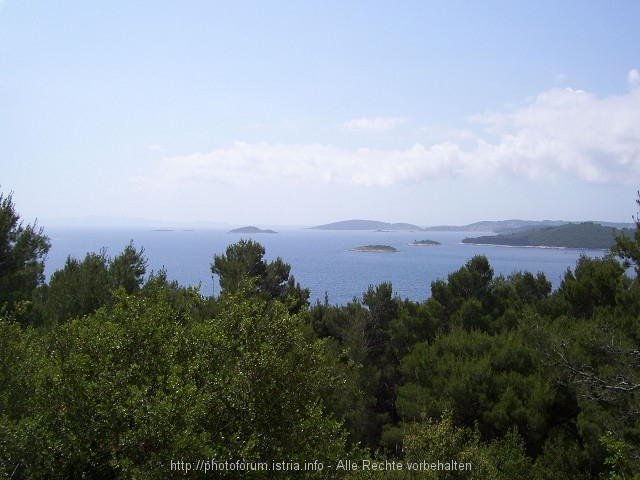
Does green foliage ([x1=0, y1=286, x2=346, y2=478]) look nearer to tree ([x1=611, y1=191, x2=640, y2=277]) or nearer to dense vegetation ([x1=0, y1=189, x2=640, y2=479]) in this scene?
dense vegetation ([x1=0, y1=189, x2=640, y2=479])

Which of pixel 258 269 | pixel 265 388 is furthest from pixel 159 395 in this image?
pixel 258 269

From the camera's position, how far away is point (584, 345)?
1338cm

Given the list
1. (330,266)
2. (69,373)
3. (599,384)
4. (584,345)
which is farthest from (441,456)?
(330,266)

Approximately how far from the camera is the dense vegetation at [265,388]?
5582 millimetres

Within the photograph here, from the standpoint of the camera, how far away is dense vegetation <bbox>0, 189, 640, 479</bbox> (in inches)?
220

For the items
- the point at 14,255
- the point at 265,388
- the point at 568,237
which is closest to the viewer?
the point at 265,388

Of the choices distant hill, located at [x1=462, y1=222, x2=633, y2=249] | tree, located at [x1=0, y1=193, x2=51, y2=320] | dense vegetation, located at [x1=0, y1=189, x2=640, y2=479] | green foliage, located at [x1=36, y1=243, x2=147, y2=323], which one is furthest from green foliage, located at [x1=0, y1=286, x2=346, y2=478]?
distant hill, located at [x1=462, y1=222, x2=633, y2=249]

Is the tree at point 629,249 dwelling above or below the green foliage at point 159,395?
above

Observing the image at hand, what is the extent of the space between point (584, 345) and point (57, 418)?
13.0 m

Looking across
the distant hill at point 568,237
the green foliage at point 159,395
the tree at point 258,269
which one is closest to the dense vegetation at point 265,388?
the green foliage at point 159,395

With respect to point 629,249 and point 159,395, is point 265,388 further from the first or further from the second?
point 629,249

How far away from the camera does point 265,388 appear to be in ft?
20.8

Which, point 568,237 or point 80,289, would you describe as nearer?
point 80,289

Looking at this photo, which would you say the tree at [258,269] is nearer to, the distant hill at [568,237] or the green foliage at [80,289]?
the green foliage at [80,289]
